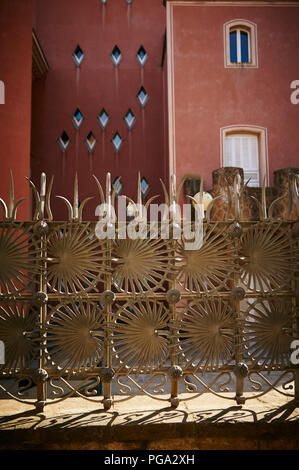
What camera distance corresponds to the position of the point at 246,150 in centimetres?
1106

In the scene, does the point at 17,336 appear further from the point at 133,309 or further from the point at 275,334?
the point at 275,334

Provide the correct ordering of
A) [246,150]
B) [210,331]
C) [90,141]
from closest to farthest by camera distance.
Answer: [210,331] < [246,150] < [90,141]

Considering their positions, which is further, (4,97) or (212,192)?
(212,192)

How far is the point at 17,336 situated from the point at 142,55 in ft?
40.2

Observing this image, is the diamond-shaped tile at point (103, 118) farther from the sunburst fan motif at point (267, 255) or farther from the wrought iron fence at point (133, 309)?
the sunburst fan motif at point (267, 255)

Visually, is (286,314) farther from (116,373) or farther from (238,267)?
(116,373)

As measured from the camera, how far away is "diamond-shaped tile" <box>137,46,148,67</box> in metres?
13.0

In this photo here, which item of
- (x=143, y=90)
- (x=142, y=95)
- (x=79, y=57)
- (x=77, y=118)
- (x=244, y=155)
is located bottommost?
(x=244, y=155)

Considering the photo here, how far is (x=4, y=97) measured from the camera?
862cm

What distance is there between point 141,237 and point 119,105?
36.4ft

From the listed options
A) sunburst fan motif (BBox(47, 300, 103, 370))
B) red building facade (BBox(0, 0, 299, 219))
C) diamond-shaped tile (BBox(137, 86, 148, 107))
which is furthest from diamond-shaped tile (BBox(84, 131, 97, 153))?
sunburst fan motif (BBox(47, 300, 103, 370))

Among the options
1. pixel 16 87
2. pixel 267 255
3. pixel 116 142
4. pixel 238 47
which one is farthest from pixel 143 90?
pixel 267 255

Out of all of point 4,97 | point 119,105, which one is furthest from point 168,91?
point 4,97

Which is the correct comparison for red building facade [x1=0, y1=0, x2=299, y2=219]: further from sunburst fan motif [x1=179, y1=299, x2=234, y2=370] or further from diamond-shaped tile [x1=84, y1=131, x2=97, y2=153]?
Answer: sunburst fan motif [x1=179, y1=299, x2=234, y2=370]
